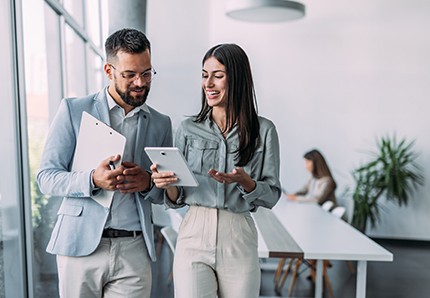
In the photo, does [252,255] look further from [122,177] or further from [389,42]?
[389,42]

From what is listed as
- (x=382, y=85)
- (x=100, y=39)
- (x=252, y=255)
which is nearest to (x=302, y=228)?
(x=252, y=255)

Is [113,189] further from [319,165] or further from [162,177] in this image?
[319,165]

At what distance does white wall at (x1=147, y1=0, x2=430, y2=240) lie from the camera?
652 centimetres

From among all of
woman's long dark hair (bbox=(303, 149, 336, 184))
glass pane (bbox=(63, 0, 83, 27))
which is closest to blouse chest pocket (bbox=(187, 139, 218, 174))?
glass pane (bbox=(63, 0, 83, 27))

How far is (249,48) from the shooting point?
6.86m

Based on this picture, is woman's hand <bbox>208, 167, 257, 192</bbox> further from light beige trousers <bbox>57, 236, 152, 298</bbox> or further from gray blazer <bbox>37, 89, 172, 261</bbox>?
light beige trousers <bbox>57, 236, 152, 298</bbox>

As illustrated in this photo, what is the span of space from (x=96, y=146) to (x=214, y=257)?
2.05ft

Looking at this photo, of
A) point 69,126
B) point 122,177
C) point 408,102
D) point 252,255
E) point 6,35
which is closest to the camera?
point 122,177

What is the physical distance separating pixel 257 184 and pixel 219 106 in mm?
363

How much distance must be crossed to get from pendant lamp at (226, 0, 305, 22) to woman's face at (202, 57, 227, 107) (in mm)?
3020

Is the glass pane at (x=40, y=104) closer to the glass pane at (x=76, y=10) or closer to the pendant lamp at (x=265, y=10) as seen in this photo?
the glass pane at (x=76, y=10)

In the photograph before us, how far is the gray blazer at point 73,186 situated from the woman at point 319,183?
3991 mm

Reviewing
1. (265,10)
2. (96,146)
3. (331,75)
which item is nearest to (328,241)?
(96,146)

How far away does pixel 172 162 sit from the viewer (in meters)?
1.56
